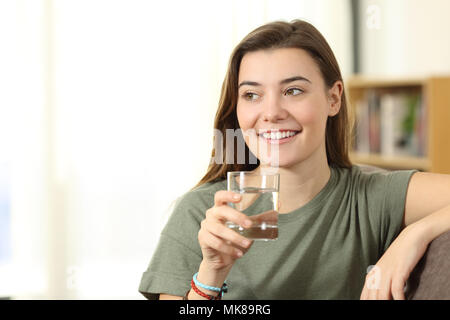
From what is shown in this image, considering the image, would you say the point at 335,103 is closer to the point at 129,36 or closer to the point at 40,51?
the point at 129,36

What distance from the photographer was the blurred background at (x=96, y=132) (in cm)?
225

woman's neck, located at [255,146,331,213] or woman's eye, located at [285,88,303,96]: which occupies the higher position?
woman's eye, located at [285,88,303,96]

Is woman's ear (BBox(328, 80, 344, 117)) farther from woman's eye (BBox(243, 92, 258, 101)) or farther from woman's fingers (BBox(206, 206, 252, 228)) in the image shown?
woman's fingers (BBox(206, 206, 252, 228))

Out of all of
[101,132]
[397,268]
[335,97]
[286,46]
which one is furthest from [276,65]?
[101,132]

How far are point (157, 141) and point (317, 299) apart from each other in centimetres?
123

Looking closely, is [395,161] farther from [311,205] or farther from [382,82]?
[311,205]

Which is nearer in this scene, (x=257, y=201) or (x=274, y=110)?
(x=257, y=201)

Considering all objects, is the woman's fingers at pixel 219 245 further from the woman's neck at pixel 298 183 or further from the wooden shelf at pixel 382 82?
the wooden shelf at pixel 382 82

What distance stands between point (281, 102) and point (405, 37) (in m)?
2.26

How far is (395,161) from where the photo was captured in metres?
2.92

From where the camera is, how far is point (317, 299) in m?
1.20

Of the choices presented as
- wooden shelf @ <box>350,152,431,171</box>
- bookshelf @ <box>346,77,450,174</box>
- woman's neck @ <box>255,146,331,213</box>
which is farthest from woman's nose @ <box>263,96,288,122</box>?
wooden shelf @ <box>350,152,431,171</box>

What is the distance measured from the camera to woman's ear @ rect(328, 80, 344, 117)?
4.27 ft
